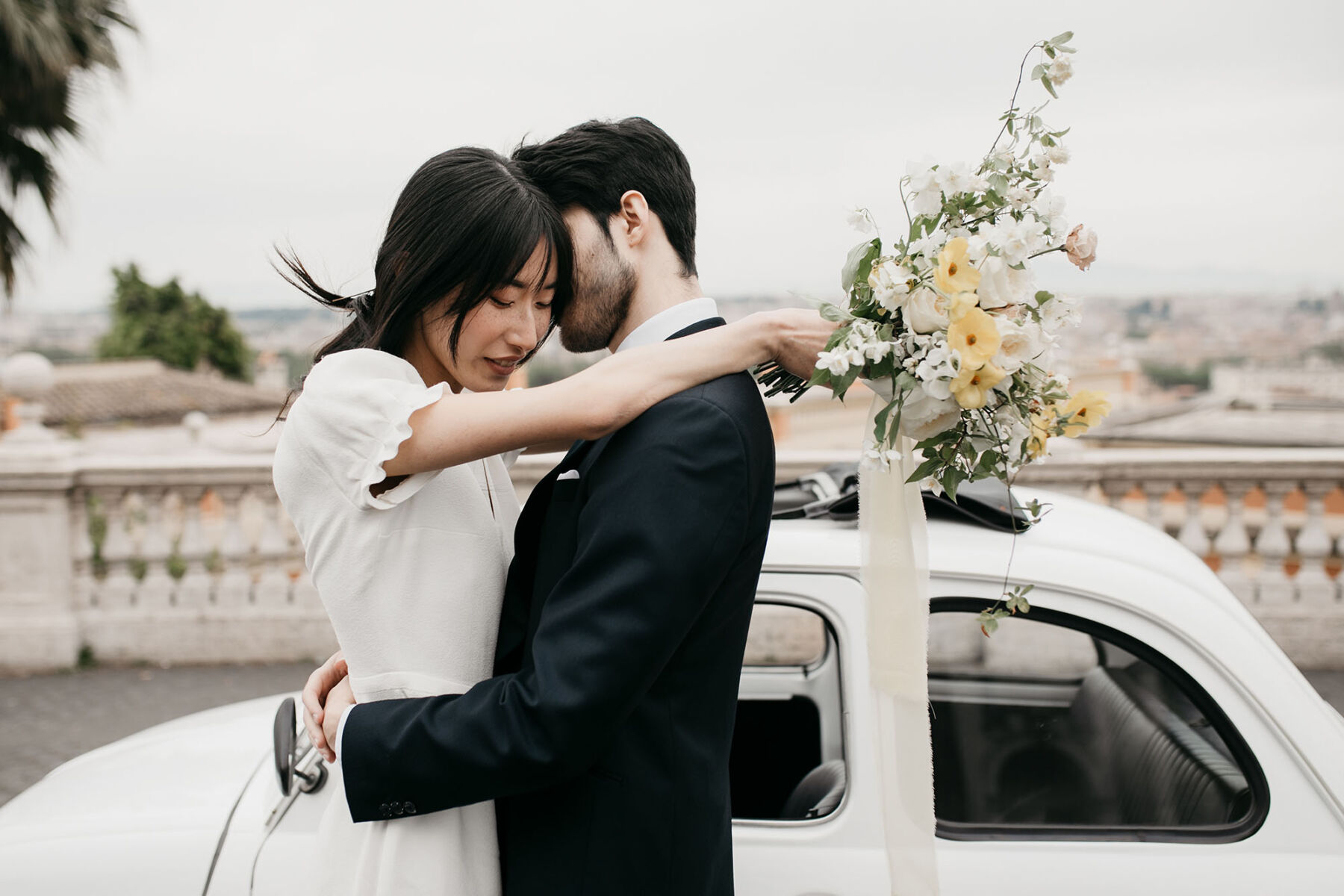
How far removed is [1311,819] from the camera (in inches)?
72.6

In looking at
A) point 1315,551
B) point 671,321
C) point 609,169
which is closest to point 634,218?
point 609,169

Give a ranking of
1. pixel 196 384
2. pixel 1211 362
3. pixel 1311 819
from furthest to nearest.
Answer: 1. pixel 196 384
2. pixel 1211 362
3. pixel 1311 819

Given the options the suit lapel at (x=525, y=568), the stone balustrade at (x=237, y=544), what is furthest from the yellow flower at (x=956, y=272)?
the stone balustrade at (x=237, y=544)

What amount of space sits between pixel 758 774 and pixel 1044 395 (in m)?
1.57

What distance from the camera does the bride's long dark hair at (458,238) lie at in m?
1.61

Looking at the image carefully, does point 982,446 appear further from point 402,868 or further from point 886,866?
point 402,868

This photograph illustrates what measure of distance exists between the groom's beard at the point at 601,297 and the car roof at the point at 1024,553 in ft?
1.97

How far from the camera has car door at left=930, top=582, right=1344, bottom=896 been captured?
1853mm

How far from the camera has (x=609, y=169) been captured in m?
1.76

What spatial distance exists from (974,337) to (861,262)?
0.21 metres

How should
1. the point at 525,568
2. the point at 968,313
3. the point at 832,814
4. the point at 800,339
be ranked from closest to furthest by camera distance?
the point at 968,313 → the point at 800,339 → the point at 525,568 → the point at 832,814

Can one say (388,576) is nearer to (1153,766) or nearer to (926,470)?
(926,470)

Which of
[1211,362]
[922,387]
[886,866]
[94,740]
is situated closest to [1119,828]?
[886,866]

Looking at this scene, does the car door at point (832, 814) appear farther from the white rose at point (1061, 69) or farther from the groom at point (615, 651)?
the white rose at point (1061, 69)
